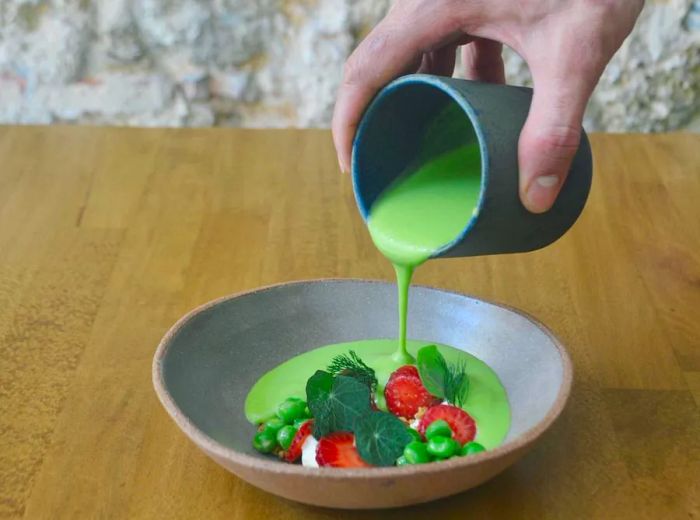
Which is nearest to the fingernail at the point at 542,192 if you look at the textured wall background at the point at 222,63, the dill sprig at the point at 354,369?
the dill sprig at the point at 354,369

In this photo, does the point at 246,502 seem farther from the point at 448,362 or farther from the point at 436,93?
the point at 436,93

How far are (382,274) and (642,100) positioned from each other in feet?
3.17

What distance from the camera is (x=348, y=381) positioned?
1069 mm

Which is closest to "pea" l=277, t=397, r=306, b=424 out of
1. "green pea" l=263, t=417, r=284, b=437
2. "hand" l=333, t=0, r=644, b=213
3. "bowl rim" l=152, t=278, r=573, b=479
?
"green pea" l=263, t=417, r=284, b=437

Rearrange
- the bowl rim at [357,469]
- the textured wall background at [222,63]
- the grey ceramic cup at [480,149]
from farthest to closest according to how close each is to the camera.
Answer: the textured wall background at [222,63], the grey ceramic cup at [480,149], the bowl rim at [357,469]

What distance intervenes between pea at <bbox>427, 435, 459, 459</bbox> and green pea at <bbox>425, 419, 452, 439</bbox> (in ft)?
0.09

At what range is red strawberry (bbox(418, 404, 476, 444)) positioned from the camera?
106 centimetres

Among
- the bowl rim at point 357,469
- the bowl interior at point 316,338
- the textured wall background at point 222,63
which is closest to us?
the bowl rim at point 357,469

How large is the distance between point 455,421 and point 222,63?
4.28 ft

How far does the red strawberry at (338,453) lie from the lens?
1.00m

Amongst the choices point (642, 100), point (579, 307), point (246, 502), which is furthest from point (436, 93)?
point (642, 100)

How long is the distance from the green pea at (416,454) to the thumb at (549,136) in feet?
0.78

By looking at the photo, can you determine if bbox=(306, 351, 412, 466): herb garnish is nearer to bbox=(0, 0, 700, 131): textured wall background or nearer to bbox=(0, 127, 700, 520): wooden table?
bbox=(0, 127, 700, 520): wooden table

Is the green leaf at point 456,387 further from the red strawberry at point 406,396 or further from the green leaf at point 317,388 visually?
the green leaf at point 317,388
